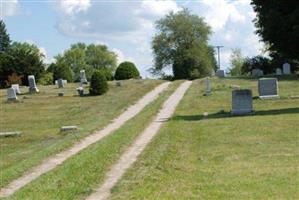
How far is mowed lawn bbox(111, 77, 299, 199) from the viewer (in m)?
8.82

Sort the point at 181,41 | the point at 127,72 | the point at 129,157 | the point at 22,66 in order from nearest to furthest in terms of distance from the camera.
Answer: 1. the point at 129,157
2. the point at 127,72
3. the point at 22,66
4. the point at 181,41

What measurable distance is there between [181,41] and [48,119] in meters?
54.3

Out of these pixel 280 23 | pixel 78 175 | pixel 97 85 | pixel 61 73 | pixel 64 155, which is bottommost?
pixel 61 73

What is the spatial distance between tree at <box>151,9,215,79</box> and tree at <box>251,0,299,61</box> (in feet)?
181

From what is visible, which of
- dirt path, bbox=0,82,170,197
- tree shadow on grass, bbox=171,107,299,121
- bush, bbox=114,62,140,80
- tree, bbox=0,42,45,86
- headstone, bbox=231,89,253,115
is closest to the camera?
dirt path, bbox=0,82,170,197

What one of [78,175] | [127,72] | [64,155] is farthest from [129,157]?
[127,72]

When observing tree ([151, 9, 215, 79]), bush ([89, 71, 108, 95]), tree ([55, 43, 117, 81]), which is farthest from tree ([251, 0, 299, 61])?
tree ([55, 43, 117, 81])

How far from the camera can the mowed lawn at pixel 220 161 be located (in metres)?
8.82

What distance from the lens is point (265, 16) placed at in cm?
2272

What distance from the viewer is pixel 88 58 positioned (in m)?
133

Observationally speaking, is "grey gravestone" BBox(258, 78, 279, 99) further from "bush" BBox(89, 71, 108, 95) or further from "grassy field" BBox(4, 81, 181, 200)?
"grassy field" BBox(4, 81, 181, 200)

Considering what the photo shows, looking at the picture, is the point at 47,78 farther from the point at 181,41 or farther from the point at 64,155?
the point at 64,155

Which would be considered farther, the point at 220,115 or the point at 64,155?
the point at 220,115

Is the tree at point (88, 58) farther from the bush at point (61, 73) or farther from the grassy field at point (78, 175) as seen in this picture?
the grassy field at point (78, 175)
